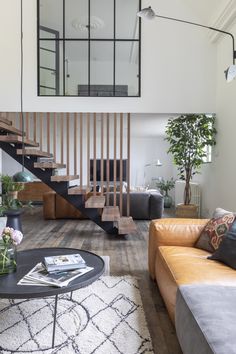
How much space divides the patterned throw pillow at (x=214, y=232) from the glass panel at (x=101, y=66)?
3.57 metres

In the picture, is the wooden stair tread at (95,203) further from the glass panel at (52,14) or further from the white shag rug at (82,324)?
the glass panel at (52,14)

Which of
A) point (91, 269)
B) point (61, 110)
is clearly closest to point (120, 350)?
point (91, 269)

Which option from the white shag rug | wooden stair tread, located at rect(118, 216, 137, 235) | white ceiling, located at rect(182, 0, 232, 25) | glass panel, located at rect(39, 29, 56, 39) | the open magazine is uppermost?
white ceiling, located at rect(182, 0, 232, 25)

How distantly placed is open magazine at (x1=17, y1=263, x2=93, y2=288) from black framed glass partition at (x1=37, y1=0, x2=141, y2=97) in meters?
3.86

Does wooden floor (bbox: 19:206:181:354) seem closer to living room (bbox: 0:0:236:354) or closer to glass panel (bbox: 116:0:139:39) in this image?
living room (bbox: 0:0:236:354)

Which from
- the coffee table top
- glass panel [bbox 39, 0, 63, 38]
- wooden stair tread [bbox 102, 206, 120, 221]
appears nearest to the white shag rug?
the coffee table top

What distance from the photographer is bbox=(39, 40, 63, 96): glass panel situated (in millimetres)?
5117

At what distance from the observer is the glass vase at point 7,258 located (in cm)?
185

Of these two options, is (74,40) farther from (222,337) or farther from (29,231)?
(222,337)

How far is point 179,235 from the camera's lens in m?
2.57

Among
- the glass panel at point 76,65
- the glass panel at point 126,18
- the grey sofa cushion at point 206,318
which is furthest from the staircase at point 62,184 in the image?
the grey sofa cushion at point 206,318

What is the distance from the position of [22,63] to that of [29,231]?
117 inches

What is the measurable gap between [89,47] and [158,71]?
4.57 ft

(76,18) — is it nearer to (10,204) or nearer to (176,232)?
(10,204)
